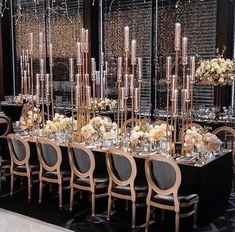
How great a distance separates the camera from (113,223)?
16.0 feet

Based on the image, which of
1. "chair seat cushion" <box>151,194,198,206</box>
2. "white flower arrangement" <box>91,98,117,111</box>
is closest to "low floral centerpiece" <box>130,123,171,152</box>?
"chair seat cushion" <box>151,194,198,206</box>

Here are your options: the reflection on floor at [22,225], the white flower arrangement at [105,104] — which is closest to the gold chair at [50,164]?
the reflection on floor at [22,225]

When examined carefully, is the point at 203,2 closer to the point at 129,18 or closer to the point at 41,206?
the point at 129,18

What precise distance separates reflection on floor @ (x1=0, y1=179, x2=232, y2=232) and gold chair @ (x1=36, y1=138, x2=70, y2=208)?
26 centimetres

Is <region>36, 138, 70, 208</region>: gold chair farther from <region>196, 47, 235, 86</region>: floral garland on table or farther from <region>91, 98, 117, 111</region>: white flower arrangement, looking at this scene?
<region>91, 98, 117, 111</region>: white flower arrangement

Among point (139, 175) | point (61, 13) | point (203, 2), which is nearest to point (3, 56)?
point (61, 13)

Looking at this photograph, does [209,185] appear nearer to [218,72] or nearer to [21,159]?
[21,159]

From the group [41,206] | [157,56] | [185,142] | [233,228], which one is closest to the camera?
[233,228]

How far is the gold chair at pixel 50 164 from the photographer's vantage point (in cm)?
541

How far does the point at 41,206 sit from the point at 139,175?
1.40m

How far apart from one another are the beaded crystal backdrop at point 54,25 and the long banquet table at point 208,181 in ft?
20.6

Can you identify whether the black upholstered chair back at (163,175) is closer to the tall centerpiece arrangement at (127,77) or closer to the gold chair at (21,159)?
the tall centerpiece arrangement at (127,77)

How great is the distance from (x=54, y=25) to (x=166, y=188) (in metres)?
8.22

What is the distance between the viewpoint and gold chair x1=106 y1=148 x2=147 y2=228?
470 cm
